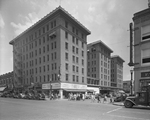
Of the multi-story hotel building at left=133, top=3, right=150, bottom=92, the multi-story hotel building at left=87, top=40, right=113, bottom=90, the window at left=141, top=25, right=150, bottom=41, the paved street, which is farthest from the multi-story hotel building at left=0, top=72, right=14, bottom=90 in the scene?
the window at left=141, top=25, right=150, bottom=41

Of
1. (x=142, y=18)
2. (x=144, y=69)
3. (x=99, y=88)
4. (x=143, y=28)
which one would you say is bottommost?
(x=99, y=88)

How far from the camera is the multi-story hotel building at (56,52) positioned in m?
39.1

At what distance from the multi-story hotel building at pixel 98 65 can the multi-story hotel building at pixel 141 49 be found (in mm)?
40575

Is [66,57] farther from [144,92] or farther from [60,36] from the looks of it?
[144,92]

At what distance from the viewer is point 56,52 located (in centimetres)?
3991

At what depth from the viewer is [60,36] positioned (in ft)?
128

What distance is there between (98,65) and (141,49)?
4326 centimetres

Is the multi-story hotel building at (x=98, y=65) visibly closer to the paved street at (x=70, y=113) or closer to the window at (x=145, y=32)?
the window at (x=145, y=32)

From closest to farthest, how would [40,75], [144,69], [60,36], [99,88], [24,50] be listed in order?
[144,69] → [60,36] → [40,75] → [24,50] → [99,88]

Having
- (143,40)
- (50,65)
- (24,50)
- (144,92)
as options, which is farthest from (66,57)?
(144,92)

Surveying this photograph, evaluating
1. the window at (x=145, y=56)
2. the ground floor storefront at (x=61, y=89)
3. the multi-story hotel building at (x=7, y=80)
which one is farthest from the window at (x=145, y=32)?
the multi-story hotel building at (x=7, y=80)

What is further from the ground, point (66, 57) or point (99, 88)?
point (66, 57)

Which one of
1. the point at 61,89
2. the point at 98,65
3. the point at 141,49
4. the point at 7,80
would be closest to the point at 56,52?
the point at 61,89

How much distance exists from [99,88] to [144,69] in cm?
4494
